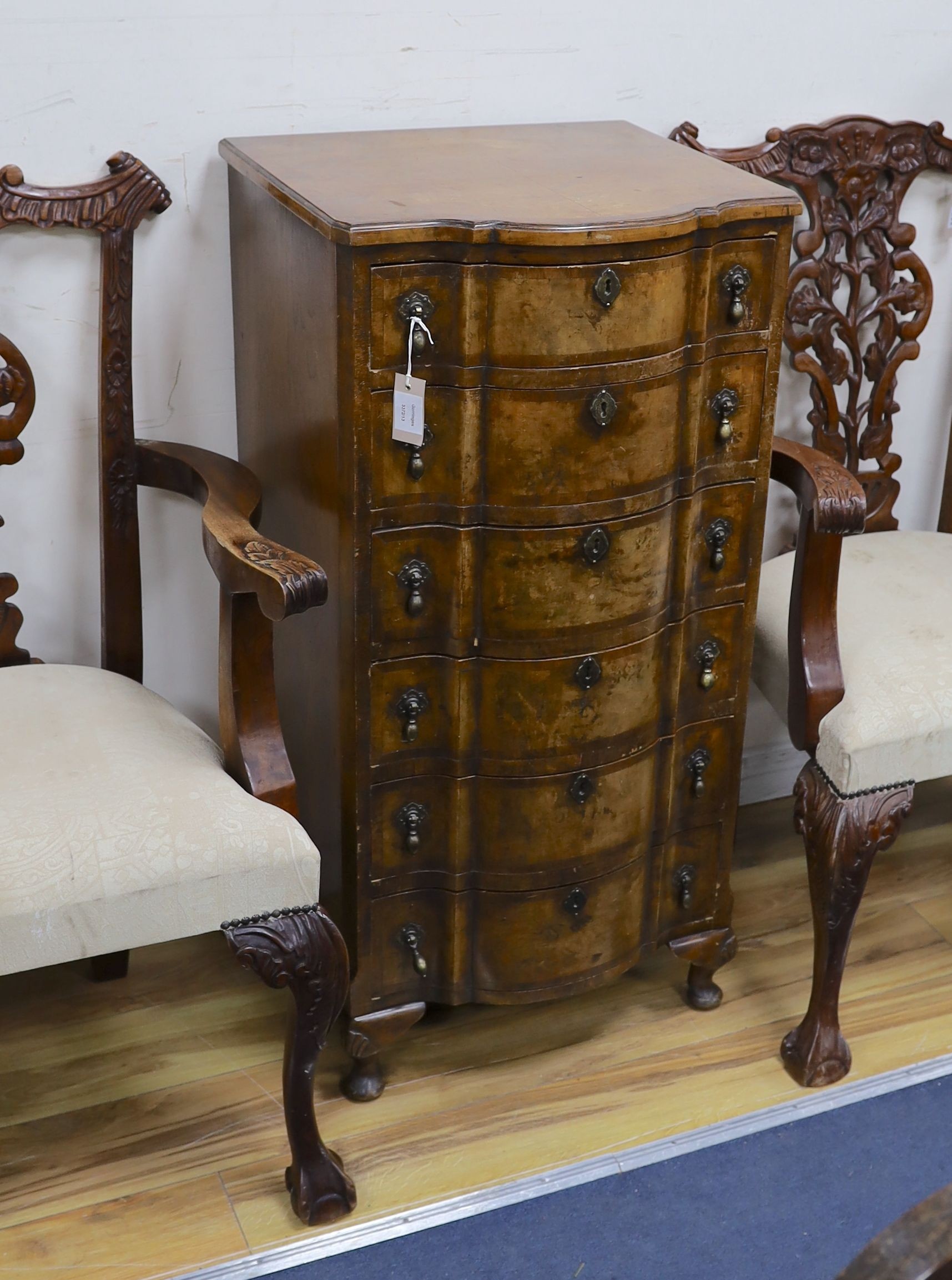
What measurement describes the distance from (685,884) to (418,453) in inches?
29.6

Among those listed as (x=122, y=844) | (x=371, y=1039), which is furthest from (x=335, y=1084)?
(x=122, y=844)

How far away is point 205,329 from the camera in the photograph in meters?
1.88

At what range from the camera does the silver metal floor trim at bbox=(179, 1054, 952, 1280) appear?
5.38 feet

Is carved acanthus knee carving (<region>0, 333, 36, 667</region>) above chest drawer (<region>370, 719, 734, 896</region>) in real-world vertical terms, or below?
above

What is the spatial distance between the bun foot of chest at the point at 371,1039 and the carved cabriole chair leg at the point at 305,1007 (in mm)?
131

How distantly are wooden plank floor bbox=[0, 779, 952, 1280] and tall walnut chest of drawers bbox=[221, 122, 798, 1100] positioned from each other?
0.45 feet

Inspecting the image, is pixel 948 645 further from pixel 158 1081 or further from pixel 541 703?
pixel 158 1081

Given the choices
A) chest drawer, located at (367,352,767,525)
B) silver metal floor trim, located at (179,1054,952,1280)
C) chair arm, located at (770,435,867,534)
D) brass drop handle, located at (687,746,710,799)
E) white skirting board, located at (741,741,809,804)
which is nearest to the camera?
chest drawer, located at (367,352,767,525)

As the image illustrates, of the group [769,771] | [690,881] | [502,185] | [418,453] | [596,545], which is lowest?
[769,771]

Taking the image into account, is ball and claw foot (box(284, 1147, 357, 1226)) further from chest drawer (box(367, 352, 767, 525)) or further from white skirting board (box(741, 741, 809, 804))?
white skirting board (box(741, 741, 809, 804))

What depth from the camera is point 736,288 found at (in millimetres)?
1601

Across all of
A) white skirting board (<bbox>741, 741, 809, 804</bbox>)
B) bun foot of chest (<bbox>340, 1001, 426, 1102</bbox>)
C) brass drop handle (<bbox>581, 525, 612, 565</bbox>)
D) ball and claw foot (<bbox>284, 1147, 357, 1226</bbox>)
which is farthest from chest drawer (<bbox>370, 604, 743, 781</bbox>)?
white skirting board (<bbox>741, 741, 809, 804</bbox>)

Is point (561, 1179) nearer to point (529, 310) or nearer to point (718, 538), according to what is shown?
point (718, 538)

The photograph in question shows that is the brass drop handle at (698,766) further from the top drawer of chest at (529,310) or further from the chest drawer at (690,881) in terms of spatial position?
the top drawer of chest at (529,310)
